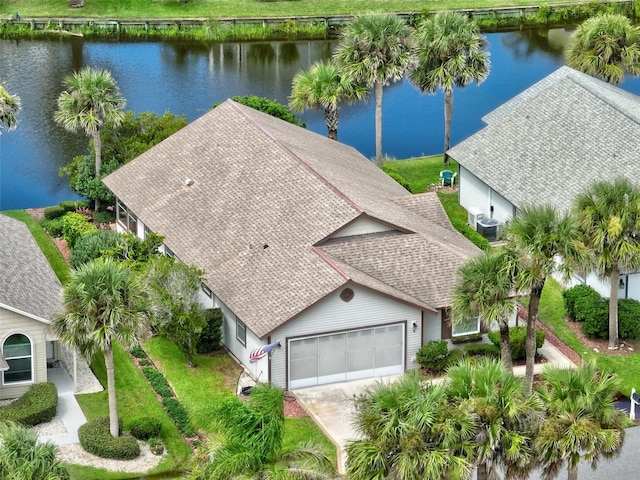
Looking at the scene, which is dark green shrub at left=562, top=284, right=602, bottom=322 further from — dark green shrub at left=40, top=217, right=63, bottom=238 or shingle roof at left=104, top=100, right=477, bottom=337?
dark green shrub at left=40, top=217, right=63, bottom=238

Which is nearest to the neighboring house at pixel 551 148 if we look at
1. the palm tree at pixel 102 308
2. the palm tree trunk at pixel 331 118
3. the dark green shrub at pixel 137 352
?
the palm tree trunk at pixel 331 118

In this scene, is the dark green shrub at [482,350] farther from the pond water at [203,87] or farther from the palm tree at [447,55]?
the pond water at [203,87]

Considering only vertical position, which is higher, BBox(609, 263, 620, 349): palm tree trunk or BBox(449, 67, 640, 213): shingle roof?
BBox(449, 67, 640, 213): shingle roof

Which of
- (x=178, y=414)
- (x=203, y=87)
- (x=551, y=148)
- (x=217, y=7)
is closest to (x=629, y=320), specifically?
(x=551, y=148)

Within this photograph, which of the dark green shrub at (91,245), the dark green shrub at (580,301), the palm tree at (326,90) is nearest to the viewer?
the dark green shrub at (580,301)

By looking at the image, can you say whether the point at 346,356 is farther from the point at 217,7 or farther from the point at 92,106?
the point at 217,7

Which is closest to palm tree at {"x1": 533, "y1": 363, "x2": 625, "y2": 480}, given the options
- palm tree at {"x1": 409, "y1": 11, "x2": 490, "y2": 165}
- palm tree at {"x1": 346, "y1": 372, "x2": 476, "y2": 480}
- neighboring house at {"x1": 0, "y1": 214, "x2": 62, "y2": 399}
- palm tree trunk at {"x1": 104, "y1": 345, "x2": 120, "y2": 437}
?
palm tree at {"x1": 346, "y1": 372, "x2": 476, "y2": 480}
